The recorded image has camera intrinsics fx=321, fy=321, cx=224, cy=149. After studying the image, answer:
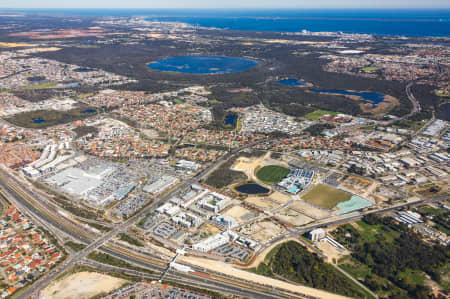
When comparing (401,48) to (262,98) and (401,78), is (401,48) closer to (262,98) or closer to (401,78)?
(401,78)

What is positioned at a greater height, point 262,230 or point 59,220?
point 262,230

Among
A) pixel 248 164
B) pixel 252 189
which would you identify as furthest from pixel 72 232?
pixel 248 164

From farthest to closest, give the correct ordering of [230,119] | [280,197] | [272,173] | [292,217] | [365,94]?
[365,94] → [230,119] → [272,173] → [280,197] → [292,217]

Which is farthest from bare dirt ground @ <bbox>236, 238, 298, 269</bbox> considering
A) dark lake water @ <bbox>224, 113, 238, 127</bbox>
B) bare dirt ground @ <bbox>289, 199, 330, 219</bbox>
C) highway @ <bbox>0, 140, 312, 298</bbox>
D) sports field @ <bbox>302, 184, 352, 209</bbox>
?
dark lake water @ <bbox>224, 113, 238, 127</bbox>

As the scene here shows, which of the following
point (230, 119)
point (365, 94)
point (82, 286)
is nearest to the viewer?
point (82, 286)

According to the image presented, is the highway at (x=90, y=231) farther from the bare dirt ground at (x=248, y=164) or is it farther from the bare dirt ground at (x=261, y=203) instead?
the bare dirt ground at (x=261, y=203)

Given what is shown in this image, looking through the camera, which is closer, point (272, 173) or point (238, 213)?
point (238, 213)

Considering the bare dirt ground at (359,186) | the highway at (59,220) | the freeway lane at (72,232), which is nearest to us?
the freeway lane at (72,232)

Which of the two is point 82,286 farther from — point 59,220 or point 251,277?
point 251,277

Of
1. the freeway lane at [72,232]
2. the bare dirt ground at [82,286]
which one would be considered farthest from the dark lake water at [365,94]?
the bare dirt ground at [82,286]
